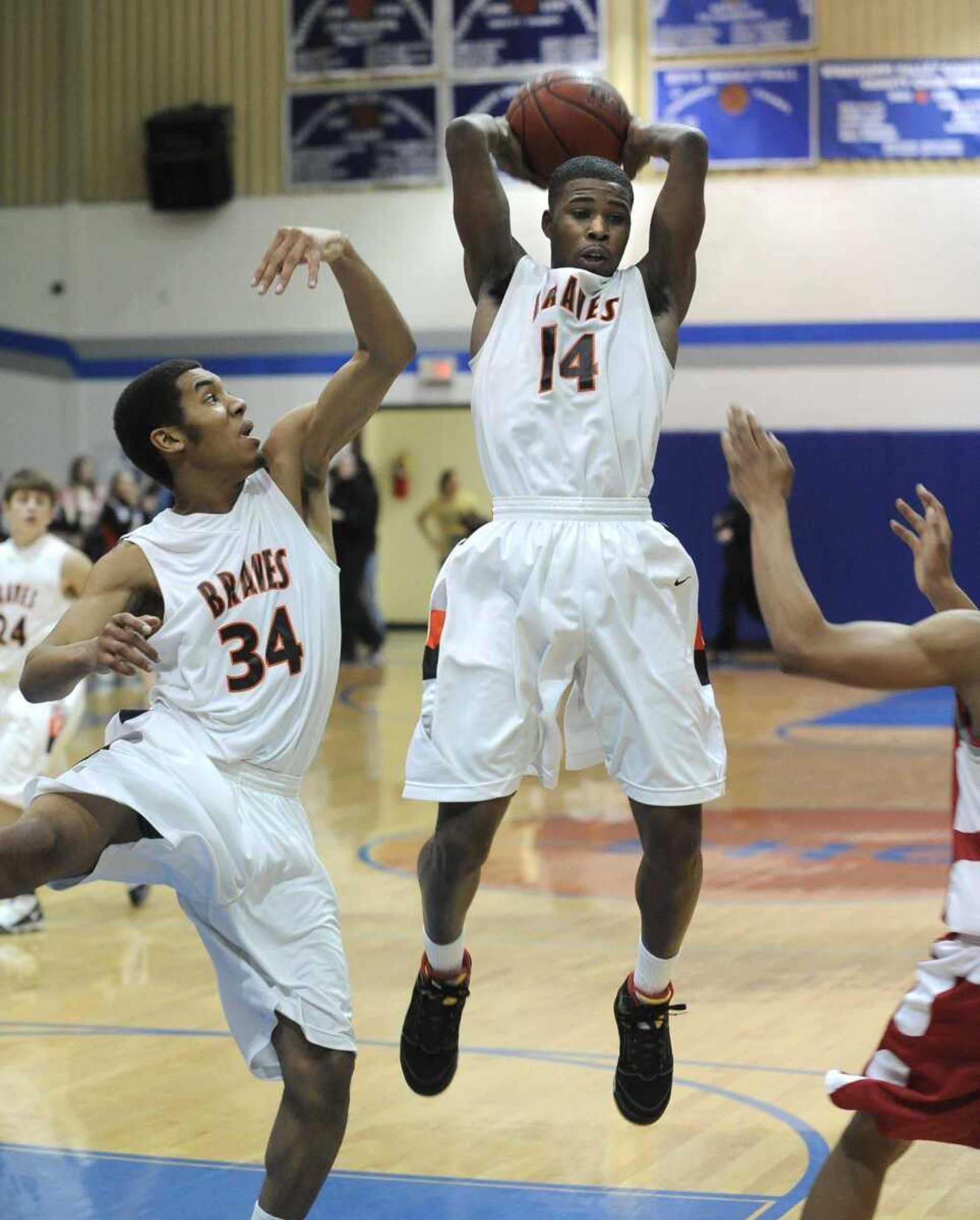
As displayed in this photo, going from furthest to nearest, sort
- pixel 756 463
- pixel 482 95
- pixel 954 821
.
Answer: pixel 482 95 < pixel 954 821 < pixel 756 463

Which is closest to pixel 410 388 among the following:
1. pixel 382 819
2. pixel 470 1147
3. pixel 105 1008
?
pixel 382 819

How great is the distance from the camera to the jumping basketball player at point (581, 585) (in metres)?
4.36

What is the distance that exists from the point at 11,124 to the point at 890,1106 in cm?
1971

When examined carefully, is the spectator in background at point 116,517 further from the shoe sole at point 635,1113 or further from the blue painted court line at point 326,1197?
the shoe sole at point 635,1113

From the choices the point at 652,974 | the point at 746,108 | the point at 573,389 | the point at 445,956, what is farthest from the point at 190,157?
the point at 652,974

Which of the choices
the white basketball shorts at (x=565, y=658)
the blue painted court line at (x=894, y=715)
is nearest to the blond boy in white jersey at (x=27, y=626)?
the white basketball shorts at (x=565, y=658)

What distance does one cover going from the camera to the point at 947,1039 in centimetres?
324

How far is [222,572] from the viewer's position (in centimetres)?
397

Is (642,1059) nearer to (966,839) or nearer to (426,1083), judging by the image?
(426,1083)

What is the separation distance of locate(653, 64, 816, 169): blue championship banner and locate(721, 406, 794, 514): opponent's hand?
1614 cm

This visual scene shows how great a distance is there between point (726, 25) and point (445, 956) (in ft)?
51.7

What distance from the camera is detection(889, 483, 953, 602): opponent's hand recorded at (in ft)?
11.0

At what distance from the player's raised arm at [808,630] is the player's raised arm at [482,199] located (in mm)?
1608

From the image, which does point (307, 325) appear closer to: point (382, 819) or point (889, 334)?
point (889, 334)
